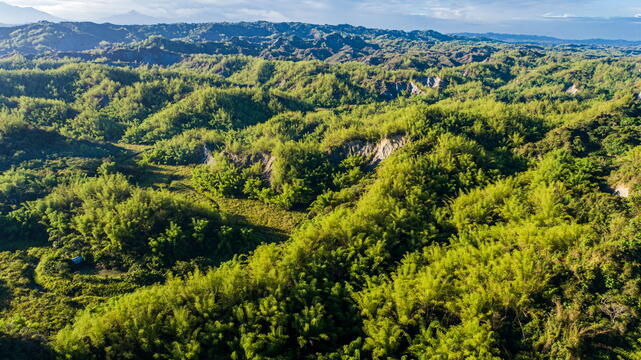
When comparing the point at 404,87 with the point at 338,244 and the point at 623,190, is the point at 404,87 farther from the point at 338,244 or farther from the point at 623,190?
the point at 338,244

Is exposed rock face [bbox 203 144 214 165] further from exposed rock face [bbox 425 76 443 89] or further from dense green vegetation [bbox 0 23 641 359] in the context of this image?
exposed rock face [bbox 425 76 443 89]

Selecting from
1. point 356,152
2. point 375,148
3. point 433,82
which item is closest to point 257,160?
point 356,152

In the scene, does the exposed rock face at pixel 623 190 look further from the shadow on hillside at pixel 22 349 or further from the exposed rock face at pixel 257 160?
the shadow on hillside at pixel 22 349

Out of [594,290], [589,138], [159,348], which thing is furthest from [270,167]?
[589,138]

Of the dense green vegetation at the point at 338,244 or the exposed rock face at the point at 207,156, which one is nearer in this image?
the dense green vegetation at the point at 338,244

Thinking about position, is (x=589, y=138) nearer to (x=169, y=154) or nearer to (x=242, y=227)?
(x=242, y=227)

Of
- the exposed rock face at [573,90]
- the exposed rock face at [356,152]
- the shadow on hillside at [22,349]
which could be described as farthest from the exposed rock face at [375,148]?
the exposed rock face at [573,90]
